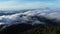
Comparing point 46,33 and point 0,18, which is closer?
point 0,18

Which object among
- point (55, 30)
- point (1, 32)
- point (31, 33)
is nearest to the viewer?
point (31, 33)

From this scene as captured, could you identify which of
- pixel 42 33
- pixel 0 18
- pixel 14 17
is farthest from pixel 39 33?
pixel 0 18

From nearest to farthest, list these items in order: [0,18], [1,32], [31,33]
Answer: [0,18] → [31,33] → [1,32]

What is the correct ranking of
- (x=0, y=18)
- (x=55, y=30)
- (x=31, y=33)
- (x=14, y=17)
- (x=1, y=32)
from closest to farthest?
(x=0, y=18) → (x=14, y=17) → (x=31, y=33) → (x=55, y=30) → (x=1, y=32)

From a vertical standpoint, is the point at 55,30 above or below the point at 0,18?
below

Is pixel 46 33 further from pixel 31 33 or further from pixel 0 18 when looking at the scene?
pixel 0 18

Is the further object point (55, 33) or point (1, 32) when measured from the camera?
point (1, 32)

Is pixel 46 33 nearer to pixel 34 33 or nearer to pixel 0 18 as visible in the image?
pixel 34 33

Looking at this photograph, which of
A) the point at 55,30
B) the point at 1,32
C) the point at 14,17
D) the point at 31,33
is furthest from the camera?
the point at 1,32

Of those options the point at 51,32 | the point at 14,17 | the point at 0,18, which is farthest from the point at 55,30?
the point at 0,18
